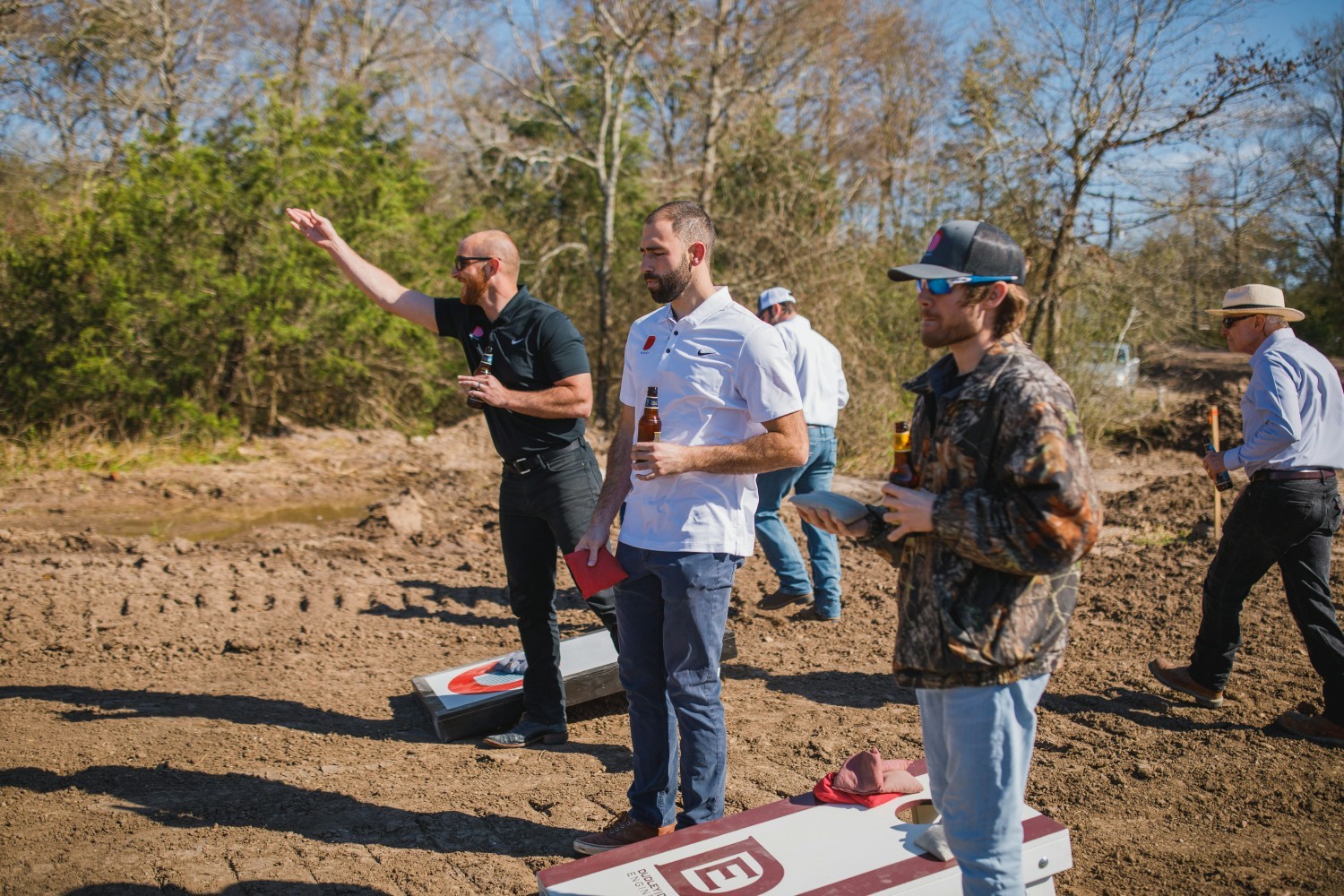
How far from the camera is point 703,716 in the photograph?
3.51 m

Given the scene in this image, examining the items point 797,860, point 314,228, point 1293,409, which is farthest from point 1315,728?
point 314,228

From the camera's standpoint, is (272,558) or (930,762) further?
(272,558)

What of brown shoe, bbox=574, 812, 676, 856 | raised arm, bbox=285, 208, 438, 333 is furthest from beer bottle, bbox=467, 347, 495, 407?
brown shoe, bbox=574, 812, 676, 856

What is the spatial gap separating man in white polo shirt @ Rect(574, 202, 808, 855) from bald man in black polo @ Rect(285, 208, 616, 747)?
37.3 inches

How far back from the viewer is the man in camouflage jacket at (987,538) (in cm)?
230

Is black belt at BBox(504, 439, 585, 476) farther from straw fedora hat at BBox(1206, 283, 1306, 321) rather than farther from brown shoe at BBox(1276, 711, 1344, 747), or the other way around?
brown shoe at BBox(1276, 711, 1344, 747)

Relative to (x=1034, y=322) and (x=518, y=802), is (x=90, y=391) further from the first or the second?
(x=1034, y=322)

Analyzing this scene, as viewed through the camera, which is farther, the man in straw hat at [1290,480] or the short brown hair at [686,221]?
the man in straw hat at [1290,480]

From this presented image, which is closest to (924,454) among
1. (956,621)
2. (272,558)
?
(956,621)

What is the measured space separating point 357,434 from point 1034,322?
10.2 meters

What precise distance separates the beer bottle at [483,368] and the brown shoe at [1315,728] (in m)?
4.34

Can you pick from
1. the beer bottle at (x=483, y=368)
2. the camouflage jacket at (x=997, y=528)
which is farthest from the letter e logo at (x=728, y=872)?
the beer bottle at (x=483, y=368)

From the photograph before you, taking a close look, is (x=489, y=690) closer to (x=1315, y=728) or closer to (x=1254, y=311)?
(x=1315, y=728)

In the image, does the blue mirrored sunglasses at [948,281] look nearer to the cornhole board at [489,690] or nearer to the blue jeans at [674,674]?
the blue jeans at [674,674]
